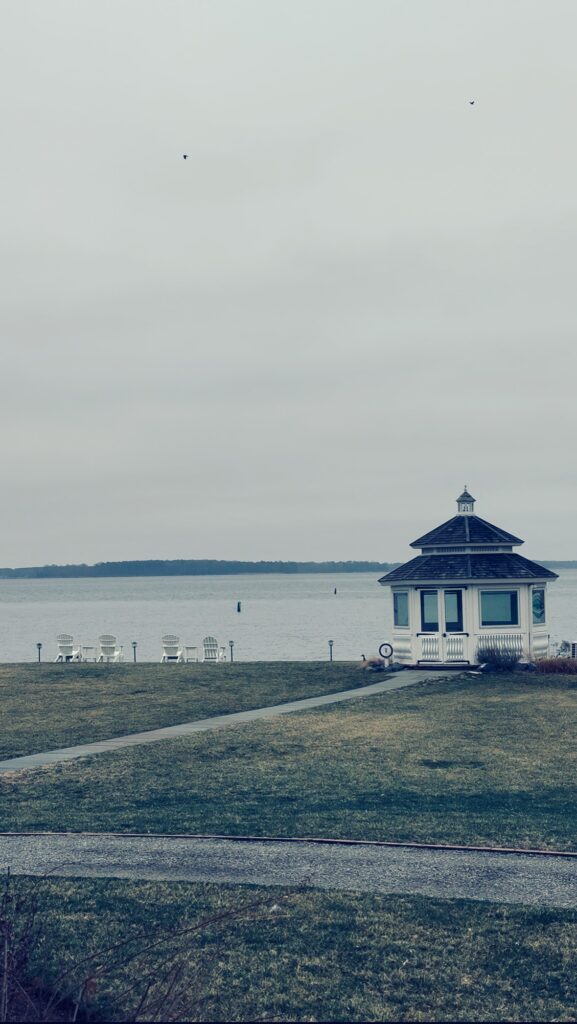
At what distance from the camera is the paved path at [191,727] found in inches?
683

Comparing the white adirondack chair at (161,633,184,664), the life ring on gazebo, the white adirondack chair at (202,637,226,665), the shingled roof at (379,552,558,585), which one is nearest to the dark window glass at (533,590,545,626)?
the shingled roof at (379,552,558,585)

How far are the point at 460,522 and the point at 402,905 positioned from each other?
1158 inches

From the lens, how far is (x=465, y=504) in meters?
38.2

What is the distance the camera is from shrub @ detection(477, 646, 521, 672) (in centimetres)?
3344

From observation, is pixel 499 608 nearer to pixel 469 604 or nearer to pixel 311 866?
pixel 469 604

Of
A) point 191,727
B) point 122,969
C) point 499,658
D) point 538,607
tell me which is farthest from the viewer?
point 538,607

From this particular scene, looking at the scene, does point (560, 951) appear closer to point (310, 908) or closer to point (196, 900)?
point (310, 908)

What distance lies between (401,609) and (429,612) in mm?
1313

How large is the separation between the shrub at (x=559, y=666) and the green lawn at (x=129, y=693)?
599 cm

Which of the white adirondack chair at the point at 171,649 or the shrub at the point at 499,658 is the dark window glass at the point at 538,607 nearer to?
the shrub at the point at 499,658

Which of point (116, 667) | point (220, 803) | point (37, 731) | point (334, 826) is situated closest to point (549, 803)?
point (334, 826)

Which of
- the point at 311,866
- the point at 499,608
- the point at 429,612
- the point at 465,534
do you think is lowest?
the point at 311,866

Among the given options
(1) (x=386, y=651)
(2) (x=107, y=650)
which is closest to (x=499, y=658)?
(1) (x=386, y=651)

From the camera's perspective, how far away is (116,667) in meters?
37.2
